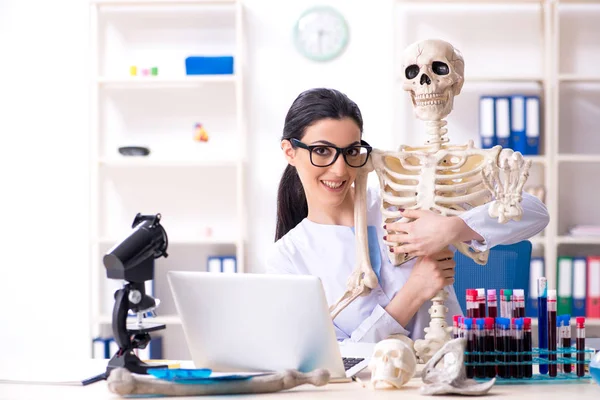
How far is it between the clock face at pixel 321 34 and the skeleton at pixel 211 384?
2.87m

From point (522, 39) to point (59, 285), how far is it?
9.18ft

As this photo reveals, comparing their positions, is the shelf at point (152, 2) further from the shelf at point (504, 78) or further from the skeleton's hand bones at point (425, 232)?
the skeleton's hand bones at point (425, 232)

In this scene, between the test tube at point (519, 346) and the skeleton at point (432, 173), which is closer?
the test tube at point (519, 346)

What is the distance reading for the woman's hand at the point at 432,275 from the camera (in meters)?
1.80

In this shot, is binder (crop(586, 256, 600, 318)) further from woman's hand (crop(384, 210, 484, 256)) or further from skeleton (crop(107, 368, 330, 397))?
skeleton (crop(107, 368, 330, 397))

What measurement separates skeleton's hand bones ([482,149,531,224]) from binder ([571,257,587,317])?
7.20 feet

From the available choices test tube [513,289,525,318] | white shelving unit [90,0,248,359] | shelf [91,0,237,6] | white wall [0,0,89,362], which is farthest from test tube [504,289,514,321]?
white wall [0,0,89,362]

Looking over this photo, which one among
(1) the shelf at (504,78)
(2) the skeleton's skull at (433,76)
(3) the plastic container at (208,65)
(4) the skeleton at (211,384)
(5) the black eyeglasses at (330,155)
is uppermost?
(3) the plastic container at (208,65)

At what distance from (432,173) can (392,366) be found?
60 cm

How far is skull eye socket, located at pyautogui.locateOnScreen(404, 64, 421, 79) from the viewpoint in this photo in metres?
1.87

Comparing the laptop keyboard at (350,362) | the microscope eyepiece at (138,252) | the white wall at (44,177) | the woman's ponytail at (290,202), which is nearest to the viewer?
the microscope eyepiece at (138,252)

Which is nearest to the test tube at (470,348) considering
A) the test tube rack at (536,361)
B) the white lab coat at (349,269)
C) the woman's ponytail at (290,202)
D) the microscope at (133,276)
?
the test tube rack at (536,361)

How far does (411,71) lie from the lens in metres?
1.88

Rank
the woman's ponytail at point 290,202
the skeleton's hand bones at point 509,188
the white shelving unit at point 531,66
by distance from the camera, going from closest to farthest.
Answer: the skeleton's hand bones at point 509,188 < the woman's ponytail at point 290,202 < the white shelving unit at point 531,66
